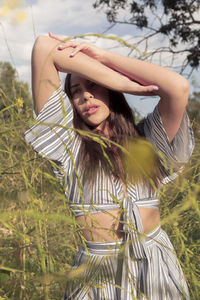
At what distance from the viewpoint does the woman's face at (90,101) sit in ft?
3.13

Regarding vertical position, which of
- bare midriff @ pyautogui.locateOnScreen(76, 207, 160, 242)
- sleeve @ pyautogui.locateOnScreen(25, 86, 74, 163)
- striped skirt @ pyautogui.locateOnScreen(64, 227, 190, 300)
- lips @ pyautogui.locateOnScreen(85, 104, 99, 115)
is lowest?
striped skirt @ pyautogui.locateOnScreen(64, 227, 190, 300)

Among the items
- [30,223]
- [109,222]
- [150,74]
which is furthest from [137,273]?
[150,74]

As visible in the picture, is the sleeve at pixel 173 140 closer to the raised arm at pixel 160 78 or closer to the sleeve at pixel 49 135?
the raised arm at pixel 160 78

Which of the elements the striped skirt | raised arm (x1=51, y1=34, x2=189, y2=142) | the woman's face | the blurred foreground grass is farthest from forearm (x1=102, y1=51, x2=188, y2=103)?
the striped skirt

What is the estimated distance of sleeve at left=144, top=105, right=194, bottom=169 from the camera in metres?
0.89

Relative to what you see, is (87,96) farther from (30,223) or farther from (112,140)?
(30,223)

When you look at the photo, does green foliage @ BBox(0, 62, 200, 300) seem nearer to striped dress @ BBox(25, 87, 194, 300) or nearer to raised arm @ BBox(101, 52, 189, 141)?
striped dress @ BBox(25, 87, 194, 300)

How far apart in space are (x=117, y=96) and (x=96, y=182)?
0.36 metres

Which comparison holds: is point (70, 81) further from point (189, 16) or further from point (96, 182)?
point (189, 16)

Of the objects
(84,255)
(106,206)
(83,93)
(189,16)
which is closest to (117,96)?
(83,93)

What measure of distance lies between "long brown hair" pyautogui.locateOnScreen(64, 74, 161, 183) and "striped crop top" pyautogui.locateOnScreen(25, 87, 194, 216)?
2 centimetres

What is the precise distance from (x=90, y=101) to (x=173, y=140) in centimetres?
28

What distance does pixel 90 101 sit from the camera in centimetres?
95

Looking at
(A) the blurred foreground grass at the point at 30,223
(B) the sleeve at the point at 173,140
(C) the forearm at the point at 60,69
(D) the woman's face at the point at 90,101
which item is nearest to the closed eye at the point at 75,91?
(D) the woman's face at the point at 90,101
